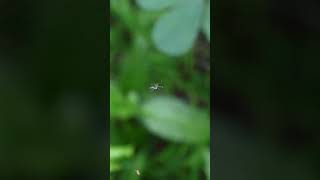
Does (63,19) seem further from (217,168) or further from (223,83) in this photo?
(217,168)

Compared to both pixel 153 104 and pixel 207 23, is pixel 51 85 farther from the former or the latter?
pixel 207 23

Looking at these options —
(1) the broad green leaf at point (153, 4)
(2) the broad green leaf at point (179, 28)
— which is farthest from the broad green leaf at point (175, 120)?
(1) the broad green leaf at point (153, 4)

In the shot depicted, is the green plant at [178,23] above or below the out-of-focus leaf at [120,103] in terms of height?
above

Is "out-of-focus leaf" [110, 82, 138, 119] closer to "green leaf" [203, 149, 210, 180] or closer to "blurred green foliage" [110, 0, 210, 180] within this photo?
"blurred green foliage" [110, 0, 210, 180]

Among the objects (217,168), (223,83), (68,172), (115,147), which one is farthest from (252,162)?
(68,172)

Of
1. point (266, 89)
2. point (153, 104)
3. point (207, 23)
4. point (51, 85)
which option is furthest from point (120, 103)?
point (266, 89)

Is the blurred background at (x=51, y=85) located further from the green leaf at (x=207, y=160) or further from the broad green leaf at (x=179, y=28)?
the green leaf at (x=207, y=160)
